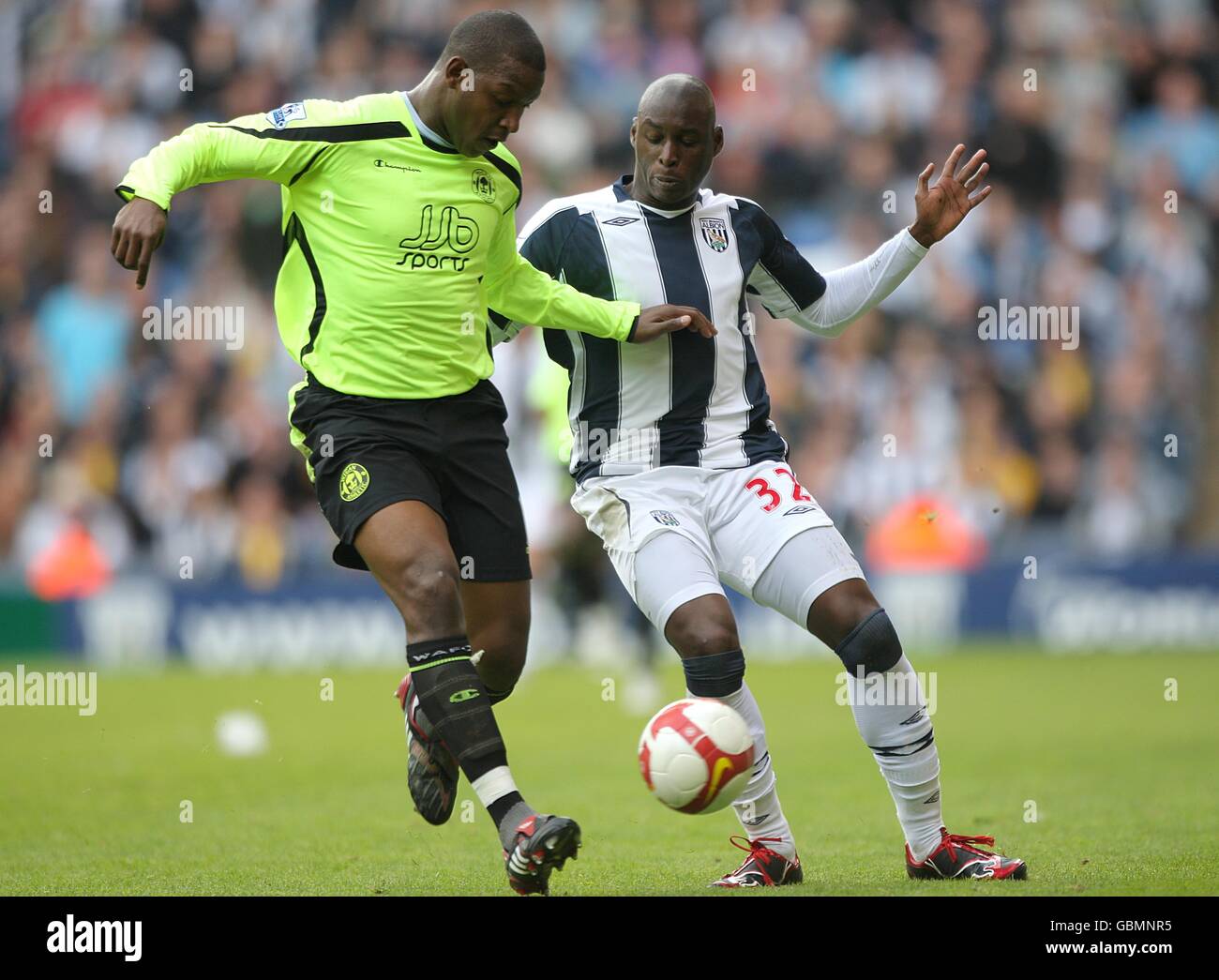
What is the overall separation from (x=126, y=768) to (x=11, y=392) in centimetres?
832

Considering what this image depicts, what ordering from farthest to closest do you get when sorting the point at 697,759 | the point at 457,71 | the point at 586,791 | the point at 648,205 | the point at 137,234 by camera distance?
the point at 586,791
the point at 648,205
the point at 457,71
the point at 697,759
the point at 137,234

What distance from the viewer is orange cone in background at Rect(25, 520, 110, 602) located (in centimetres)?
1588

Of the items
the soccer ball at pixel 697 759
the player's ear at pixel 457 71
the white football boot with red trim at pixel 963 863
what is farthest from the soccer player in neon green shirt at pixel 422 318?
the white football boot with red trim at pixel 963 863

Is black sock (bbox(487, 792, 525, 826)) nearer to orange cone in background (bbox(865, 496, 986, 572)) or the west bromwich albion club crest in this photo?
the west bromwich albion club crest

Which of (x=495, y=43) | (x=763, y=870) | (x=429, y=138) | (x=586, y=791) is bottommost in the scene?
(x=586, y=791)

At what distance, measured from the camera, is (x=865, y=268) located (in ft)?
21.3

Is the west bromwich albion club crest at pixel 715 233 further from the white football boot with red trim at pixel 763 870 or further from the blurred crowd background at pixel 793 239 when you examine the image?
the blurred crowd background at pixel 793 239

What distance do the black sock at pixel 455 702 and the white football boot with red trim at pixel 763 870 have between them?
42.3 inches

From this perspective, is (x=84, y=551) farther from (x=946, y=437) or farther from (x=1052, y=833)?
(x=1052, y=833)

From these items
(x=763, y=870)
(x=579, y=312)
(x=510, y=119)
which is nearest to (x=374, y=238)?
(x=510, y=119)

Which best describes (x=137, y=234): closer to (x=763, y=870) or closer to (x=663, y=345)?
(x=663, y=345)

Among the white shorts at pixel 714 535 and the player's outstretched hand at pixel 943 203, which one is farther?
the player's outstretched hand at pixel 943 203

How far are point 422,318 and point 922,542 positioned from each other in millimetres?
10835

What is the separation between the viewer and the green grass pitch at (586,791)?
6.05 meters
